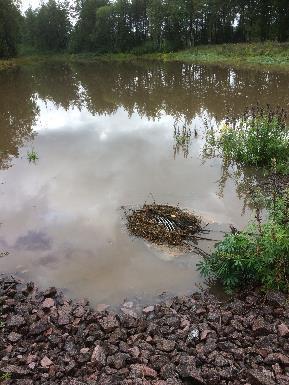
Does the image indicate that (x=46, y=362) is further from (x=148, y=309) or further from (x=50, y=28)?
(x=50, y=28)

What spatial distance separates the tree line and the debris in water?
46427 mm

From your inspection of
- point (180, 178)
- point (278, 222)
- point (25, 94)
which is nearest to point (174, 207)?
point (180, 178)

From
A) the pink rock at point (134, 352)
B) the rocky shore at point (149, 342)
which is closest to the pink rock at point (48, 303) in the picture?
the rocky shore at point (149, 342)

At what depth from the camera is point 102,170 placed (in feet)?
32.6

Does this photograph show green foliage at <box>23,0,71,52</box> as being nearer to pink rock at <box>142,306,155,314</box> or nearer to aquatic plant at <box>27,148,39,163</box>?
aquatic plant at <box>27,148,39,163</box>

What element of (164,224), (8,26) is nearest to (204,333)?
(164,224)

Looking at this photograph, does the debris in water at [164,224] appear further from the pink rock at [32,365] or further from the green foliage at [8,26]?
the green foliage at [8,26]

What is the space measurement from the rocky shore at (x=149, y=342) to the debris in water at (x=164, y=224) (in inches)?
61.0

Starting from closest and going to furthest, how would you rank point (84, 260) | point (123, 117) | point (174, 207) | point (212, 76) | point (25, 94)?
point (84, 260), point (174, 207), point (123, 117), point (25, 94), point (212, 76)

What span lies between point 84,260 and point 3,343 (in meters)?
2.01

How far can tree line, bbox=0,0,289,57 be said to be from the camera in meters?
50.2

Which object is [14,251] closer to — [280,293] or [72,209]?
[72,209]

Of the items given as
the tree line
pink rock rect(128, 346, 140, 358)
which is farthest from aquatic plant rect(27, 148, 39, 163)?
the tree line

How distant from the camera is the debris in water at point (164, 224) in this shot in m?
6.56
